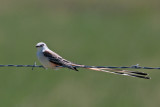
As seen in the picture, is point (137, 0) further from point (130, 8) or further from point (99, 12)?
point (99, 12)

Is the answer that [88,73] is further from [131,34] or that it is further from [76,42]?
[131,34]

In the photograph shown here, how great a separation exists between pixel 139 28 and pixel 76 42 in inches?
104

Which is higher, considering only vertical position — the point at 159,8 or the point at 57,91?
the point at 159,8

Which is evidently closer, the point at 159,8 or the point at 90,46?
the point at 90,46

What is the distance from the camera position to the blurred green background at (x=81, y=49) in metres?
9.16

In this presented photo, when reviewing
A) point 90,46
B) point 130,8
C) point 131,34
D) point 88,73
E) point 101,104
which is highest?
point 130,8

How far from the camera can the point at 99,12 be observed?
16578mm

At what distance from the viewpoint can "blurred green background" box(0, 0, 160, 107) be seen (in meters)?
9.16

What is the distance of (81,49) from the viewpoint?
12125 millimetres

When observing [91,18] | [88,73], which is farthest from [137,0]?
[88,73]

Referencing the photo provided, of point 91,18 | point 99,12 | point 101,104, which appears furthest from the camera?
point 99,12

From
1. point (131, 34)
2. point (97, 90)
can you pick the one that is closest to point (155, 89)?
point (97, 90)

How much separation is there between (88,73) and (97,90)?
95 cm

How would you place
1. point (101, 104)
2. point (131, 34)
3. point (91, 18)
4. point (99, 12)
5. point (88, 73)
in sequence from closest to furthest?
point (101, 104)
point (88, 73)
point (131, 34)
point (91, 18)
point (99, 12)
